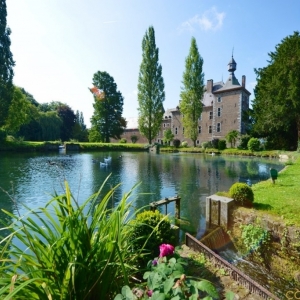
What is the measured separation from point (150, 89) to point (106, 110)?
13085 millimetres

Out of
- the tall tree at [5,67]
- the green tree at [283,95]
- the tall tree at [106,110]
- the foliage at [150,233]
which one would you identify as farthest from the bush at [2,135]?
the green tree at [283,95]

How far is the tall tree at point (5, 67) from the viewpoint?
29445 millimetres

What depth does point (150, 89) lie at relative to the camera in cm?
4231

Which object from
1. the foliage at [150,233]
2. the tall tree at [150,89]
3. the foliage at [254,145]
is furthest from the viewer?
the tall tree at [150,89]

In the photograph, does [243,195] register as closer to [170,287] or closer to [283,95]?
[170,287]

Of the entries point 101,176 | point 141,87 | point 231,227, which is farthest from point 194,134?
point 231,227

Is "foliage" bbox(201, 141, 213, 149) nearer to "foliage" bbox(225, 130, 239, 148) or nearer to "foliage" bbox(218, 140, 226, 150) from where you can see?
"foliage" bbox(218, 140, 226, 150)

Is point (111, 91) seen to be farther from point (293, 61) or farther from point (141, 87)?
point (293, 61)

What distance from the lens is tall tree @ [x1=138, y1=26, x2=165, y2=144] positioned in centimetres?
4181

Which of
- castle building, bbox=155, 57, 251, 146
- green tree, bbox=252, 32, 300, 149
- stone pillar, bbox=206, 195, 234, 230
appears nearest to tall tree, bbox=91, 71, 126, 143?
castle building, bbox=155, 57, 251, 146

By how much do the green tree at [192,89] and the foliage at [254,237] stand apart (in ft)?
117

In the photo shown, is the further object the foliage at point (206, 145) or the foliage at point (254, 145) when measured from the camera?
the foliage at point (206, 145)

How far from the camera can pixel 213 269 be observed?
3.00 m

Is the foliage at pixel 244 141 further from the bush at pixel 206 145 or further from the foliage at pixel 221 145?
the bush at pixel 206 145
